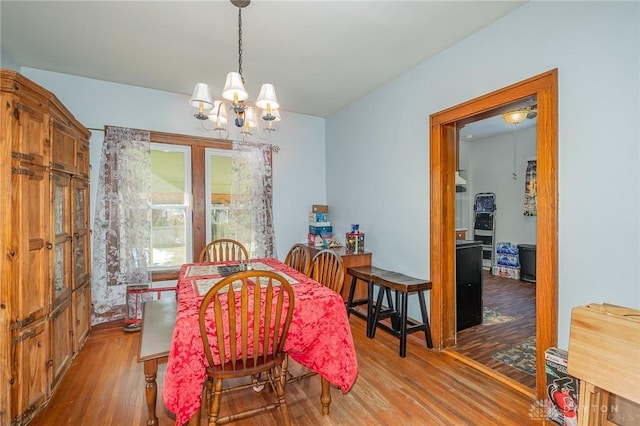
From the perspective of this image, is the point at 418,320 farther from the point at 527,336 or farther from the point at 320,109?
the point at 320,109

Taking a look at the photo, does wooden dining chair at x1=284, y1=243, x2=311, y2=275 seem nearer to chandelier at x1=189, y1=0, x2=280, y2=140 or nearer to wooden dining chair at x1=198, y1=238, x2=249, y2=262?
wooden dining chair at x1=198, y1=238, x2=249, y2=262

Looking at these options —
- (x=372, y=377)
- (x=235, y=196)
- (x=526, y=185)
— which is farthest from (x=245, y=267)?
(x=526, y=185)

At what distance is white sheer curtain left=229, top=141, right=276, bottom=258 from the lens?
3898mm

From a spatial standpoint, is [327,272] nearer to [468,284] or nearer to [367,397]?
[367,397]

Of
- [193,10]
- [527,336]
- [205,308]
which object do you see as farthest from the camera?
[527,336]

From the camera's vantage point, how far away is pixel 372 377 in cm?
225

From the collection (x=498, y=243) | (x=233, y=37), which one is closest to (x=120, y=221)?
(x=233, y=37)

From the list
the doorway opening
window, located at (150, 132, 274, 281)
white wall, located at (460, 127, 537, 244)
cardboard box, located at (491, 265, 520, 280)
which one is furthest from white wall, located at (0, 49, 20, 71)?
cardboard box, located at (491, 265, 520, 280)

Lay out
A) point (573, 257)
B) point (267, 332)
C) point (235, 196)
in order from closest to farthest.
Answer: point (267, 332)
point (573, 257)
point (235, 196)

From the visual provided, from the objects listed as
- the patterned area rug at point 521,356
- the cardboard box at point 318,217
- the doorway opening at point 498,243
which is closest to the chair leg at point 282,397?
the doorway opening at point 498,243

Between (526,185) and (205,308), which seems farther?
(526,185)

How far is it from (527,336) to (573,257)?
1.53 meters

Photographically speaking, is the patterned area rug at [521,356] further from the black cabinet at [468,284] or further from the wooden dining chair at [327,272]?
the wooden dining chair at [327,272]

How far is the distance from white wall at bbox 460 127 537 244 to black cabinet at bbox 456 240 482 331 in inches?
114
